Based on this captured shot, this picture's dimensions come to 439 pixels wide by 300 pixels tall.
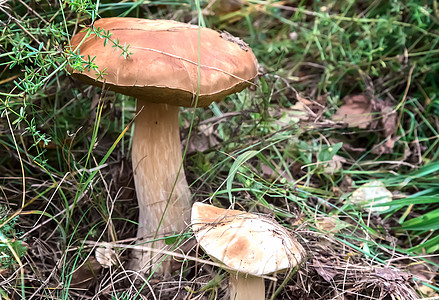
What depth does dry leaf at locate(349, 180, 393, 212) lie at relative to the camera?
2.07 m

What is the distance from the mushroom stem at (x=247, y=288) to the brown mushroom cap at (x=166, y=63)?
0.63m

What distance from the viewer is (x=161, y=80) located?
129cm

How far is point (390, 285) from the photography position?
1.53m

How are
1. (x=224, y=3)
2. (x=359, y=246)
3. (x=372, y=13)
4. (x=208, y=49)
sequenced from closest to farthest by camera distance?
(x=208, y=49) < (x=359, y=246) < (x=372, y=13) < (x=224, y=3)

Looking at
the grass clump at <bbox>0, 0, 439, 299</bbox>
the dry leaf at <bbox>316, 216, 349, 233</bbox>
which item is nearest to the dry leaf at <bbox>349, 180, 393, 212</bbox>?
the grass clump at <bbox>0, 0, 439, 299</bbox>

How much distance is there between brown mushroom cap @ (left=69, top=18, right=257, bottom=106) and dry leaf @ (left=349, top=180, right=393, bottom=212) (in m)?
1.00

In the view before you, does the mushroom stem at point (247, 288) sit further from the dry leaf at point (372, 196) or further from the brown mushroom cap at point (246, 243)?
the dry leaf at point (372, 196)

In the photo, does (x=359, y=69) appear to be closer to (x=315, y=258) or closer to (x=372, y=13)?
(x=372, y=13)

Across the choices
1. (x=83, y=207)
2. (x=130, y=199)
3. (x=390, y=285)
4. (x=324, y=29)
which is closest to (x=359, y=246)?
(x=390, y=285)

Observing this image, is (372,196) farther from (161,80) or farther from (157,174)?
(161,80)

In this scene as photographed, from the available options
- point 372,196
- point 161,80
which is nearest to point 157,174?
point 161,80

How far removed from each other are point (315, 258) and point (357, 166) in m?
1.01

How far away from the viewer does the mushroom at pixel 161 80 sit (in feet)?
4.27

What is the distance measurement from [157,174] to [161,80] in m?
0.55
